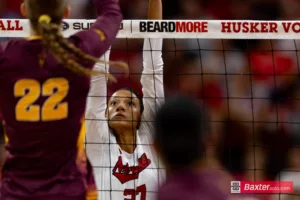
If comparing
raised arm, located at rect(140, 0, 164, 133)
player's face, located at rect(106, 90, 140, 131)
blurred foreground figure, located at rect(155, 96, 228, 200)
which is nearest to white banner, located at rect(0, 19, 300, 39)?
raised arm, located at rect(140, 0, 164, 133)

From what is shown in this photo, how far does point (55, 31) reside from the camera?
2.46 metres

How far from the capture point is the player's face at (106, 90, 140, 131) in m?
4.68

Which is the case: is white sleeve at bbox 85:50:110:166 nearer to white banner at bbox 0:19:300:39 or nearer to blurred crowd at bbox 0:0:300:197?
white banner at bbox 0:19:300:39

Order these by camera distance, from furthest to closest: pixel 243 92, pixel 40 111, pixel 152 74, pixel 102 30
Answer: pixel 243 92 → pixel 152 74 → pixel 102 30 → pixel 40 111

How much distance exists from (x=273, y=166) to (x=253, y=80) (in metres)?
0.99

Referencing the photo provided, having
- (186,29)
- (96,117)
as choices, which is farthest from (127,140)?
(186,29)

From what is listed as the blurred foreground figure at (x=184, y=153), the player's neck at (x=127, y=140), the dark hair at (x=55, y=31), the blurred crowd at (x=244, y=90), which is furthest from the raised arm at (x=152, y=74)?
the blurred foreground figure at (x=184, y=153)

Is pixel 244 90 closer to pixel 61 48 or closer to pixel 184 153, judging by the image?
pixel 61 48

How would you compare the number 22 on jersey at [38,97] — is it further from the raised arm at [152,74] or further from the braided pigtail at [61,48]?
the raised arm at [152,74]

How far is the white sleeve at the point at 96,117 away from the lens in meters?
4.47

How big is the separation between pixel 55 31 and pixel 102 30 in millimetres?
303

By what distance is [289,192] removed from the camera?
538 cm

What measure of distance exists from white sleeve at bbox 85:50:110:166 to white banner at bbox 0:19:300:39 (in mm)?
253

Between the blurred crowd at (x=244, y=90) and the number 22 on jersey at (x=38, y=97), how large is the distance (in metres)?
3.56
